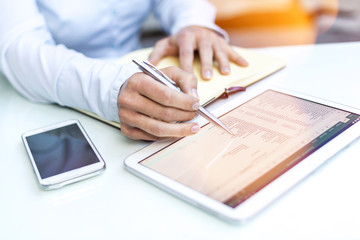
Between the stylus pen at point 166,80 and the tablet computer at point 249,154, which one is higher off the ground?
the stylus pen at point 166,80

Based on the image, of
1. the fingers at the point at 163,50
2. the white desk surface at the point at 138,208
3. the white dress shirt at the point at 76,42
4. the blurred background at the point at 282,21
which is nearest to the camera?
the white desk surface at the point at 138,208

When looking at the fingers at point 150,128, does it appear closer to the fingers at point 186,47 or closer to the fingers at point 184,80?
the fingers at point 184,80

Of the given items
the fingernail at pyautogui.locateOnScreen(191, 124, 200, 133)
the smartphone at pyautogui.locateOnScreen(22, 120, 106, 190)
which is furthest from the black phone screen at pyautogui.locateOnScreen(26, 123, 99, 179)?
the fingernail at pyautogui.locateOnScreen(191, 124, 200, 133)

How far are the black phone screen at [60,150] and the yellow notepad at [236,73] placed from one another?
0.21 ft

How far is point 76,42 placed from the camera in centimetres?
86

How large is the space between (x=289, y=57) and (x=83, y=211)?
0.52 meters

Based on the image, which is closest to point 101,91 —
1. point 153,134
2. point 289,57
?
point 153,134

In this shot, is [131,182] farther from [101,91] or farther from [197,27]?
[197,27]

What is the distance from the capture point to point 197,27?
30.3 inches

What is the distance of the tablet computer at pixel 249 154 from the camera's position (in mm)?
358

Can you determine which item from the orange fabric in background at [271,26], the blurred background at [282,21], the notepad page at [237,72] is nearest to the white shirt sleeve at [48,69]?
the notepad page at [237,72]

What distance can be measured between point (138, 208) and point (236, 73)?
340 millimetres

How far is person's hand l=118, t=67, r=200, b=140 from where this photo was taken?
457mm

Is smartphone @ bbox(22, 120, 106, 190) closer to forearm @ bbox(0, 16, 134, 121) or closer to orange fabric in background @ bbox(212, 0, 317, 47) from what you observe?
forearm @ bbox(0, 16, 134, 121)
